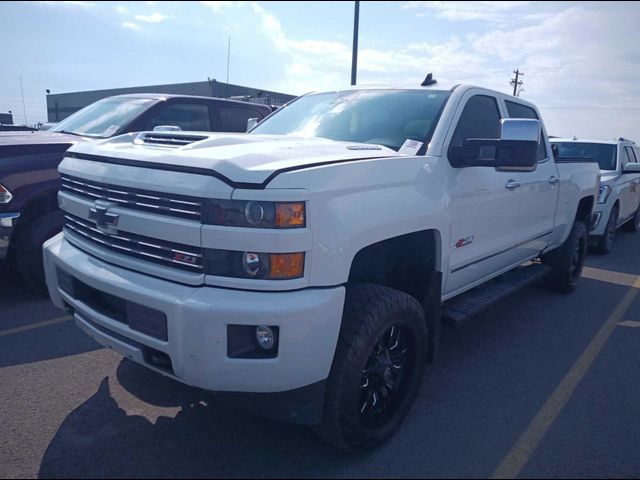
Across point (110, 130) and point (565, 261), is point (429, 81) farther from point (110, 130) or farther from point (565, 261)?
point (110, 130)

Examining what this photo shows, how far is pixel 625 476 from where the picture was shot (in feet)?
8.34

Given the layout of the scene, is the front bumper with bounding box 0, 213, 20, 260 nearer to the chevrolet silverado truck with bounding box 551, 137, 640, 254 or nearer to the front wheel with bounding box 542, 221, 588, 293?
the front wheel with bounding box 542, 221, 588, 293

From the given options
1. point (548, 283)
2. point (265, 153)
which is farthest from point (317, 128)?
point (548, 283)

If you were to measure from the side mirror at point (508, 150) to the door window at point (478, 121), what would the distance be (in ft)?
0.42

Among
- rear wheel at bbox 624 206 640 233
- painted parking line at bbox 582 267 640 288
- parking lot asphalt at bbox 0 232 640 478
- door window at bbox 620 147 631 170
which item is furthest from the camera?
rear wheel at bbox 624 206 640 233

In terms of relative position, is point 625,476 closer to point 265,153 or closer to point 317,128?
point 265,153

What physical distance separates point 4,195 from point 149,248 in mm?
2679

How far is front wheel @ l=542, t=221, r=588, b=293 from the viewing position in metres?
5.68

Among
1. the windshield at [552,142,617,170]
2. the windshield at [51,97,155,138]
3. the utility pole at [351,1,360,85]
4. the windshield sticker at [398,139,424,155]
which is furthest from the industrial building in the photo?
the windshield sticker at [398,139,424,155]

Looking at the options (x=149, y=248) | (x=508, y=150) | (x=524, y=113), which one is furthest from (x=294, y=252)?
(x=524, y=113)

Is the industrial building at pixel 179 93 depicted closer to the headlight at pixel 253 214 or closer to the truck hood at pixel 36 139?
the truck hood at pixel 36 139

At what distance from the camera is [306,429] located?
9.19 feet

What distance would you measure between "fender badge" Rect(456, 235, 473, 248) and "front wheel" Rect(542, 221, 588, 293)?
8.53ft

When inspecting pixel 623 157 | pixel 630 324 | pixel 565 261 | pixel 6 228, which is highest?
pixel 623 157
